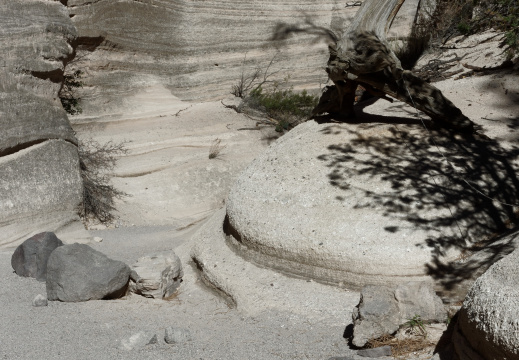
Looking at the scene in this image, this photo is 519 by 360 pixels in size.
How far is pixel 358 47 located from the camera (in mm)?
5629

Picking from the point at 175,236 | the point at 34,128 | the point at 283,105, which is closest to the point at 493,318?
the point at 175,236

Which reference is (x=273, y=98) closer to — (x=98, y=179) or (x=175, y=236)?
(x=98, y=179)

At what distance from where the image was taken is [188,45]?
981 cm

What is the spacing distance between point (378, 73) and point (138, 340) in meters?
3.06

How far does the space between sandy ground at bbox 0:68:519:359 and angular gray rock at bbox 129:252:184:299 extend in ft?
0.36

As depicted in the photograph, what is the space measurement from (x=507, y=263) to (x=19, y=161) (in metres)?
4.82

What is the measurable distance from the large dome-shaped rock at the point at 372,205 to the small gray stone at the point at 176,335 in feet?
3.54

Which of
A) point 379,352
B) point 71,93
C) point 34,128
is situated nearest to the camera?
point 379,352

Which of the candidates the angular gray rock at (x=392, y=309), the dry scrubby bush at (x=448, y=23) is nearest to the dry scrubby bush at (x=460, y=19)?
the dry scrubby bush at (x=448, y=23)

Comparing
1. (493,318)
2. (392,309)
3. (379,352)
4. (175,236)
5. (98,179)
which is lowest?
(98,179)

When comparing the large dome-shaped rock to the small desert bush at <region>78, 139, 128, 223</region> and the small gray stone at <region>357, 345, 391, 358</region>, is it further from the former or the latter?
the small desert bush at <region>78, 139, 128, 223</region>

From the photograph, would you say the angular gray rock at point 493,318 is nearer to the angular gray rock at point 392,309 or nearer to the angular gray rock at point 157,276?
the angular gray rock at point 392,309

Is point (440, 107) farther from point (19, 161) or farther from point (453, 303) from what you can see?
point (19, 161)

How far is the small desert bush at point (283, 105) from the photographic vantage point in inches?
378
